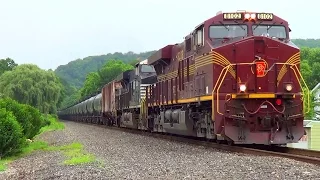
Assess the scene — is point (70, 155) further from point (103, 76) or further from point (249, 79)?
point (103, 76)

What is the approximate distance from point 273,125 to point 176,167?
3.85 metres

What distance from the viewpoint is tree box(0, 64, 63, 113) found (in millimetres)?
45000

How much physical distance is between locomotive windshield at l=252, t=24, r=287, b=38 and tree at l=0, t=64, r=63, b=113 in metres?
35.4

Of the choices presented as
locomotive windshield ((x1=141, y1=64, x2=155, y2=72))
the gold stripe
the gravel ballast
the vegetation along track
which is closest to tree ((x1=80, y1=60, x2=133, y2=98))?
locomotive windshield ((x1=141, y1=64, x2=155, y2=72))

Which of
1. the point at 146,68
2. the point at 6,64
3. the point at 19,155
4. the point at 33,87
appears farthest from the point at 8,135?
the point at 6,64

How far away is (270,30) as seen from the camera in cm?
1303

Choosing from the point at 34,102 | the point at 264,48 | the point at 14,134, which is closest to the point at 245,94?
the point at 264,48

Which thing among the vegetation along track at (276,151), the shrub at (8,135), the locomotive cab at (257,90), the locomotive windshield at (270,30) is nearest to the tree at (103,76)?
the shrub at (8,135)

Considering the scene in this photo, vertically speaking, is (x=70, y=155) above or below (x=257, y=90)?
below

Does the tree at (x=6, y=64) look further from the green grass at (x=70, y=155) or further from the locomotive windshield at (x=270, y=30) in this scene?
the locomotive windshield at (x=270, y=30)

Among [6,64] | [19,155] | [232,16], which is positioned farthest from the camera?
[6,64]

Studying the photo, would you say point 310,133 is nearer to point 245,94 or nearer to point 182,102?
point 182,102

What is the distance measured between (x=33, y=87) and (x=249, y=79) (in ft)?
122

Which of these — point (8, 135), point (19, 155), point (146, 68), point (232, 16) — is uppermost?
point (232, 16)
